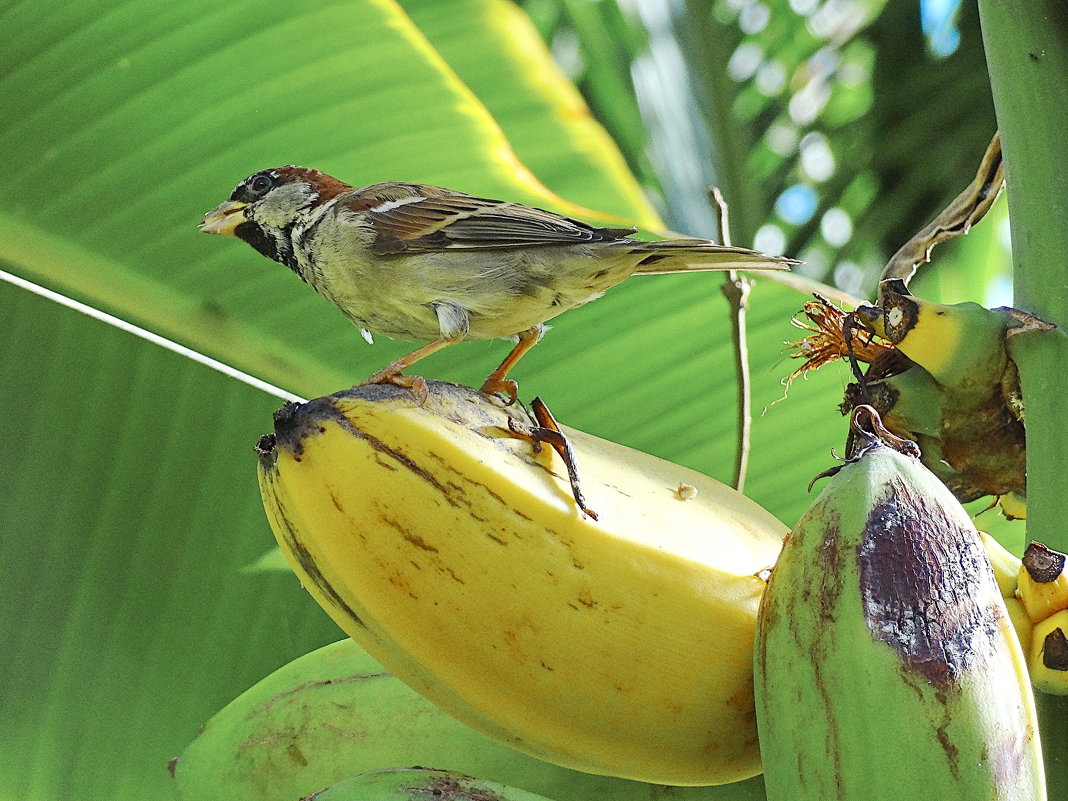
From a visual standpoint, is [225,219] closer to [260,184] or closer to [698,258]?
[260,184]

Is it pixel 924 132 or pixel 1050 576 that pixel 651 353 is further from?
pixel 924 132

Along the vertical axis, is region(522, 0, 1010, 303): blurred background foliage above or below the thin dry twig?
above

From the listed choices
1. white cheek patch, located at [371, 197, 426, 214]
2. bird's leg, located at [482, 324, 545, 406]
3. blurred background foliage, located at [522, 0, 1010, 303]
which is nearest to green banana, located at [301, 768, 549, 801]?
bird's leg, located at [482, 324, 545, 406]

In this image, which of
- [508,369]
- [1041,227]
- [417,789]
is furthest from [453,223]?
[417,789]

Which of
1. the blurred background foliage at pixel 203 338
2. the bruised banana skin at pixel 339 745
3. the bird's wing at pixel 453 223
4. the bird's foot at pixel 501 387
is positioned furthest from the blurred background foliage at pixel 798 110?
the bruised banana skin at pixel 339 745

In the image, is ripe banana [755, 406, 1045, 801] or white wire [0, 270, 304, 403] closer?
ripe banana [755, 406, 1045, 801]

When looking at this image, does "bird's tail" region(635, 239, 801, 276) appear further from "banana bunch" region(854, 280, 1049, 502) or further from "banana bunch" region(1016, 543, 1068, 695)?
"banana bunch" region(1016, 543, 1068, 695)
